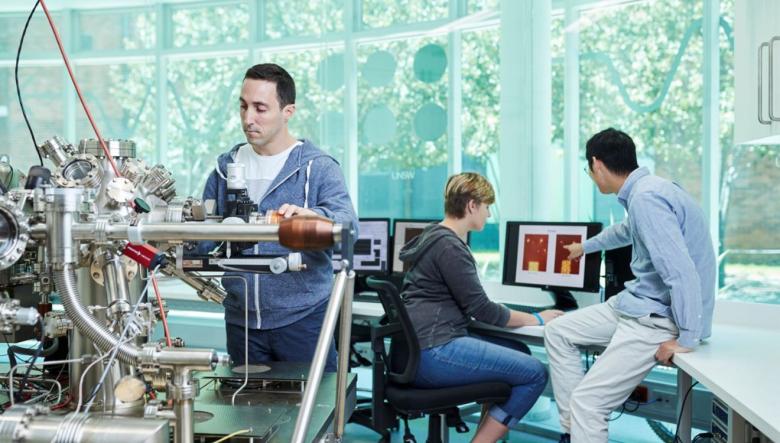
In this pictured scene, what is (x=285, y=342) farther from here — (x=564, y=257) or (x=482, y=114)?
(x=482, y=114)

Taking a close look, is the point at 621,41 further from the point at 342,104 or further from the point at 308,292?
the point at 308,292

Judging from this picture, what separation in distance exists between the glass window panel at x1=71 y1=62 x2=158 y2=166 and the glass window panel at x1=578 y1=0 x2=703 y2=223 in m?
3.80

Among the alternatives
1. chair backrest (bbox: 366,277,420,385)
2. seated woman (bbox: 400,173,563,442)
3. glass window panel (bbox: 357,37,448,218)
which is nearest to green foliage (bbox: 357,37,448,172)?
glass window panel (bbox: 357,37,448,218)

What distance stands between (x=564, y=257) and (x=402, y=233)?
1037mm

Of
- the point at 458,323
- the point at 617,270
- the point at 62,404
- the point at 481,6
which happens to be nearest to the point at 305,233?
the point at 62,404

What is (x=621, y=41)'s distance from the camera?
14.3ft

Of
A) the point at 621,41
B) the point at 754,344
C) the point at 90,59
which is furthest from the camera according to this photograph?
the point at 90,59

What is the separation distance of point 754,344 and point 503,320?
2.96ft

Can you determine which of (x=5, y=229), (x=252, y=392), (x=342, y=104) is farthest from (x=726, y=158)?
(x=5, y=229)

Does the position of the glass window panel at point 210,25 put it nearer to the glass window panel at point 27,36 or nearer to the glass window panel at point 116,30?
the glass window panel at point 116,30

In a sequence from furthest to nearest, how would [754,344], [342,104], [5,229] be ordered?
1. [342,104]
2. [754,344]
3. [5,229]

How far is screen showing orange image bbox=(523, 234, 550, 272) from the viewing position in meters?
3.79

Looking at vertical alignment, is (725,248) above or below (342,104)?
below

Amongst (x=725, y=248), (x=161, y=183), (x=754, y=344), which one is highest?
(x=161, y=183)
